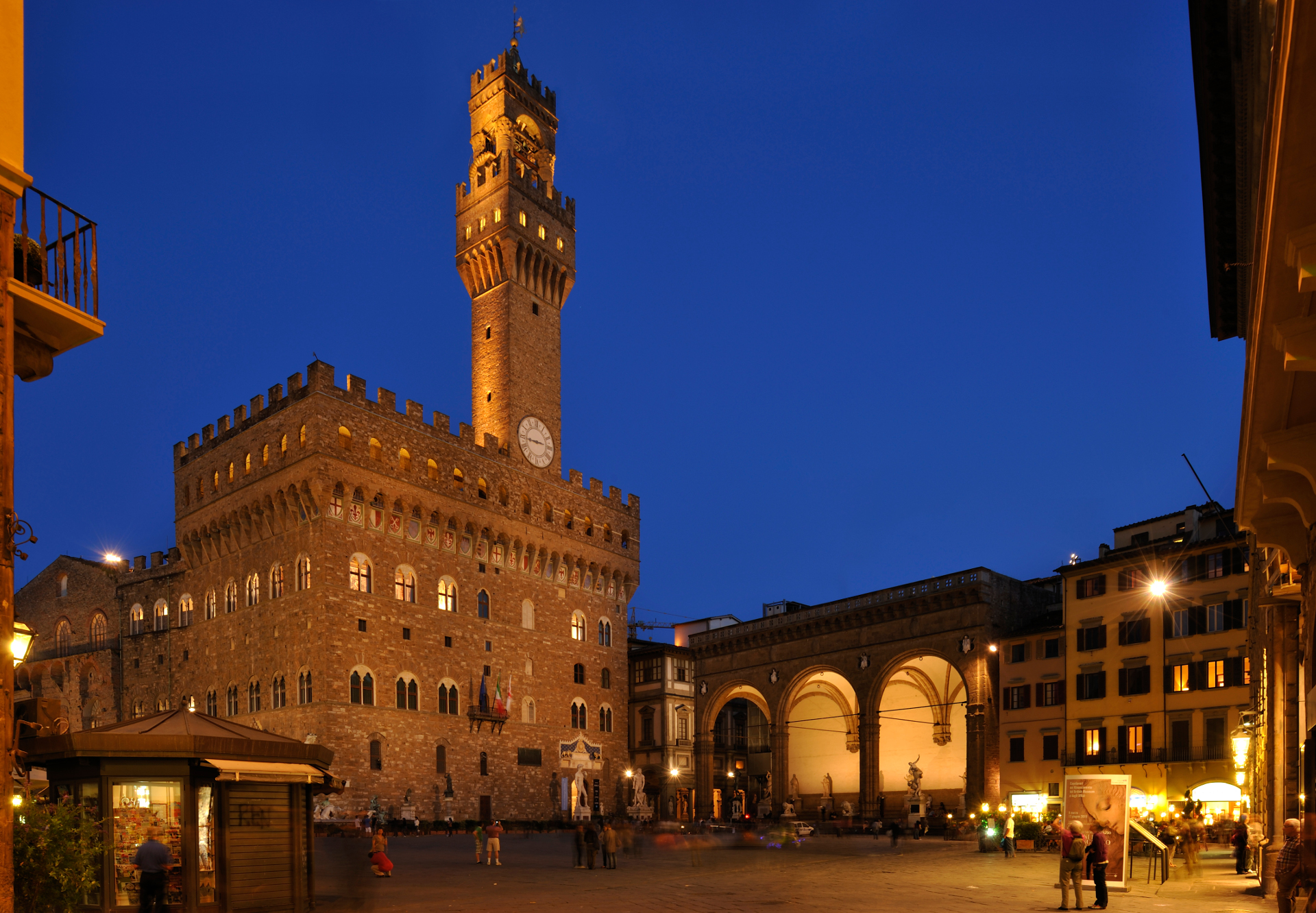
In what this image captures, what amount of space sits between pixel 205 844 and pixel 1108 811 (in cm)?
1391

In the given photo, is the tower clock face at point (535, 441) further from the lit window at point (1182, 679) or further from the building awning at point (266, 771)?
the building awning at point (266, 771)

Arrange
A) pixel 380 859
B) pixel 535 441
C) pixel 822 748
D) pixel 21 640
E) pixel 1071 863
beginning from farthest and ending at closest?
pixel 822 748
pixel 535 441
pixel 380 859
pixel 1071 863
pixel 21 640

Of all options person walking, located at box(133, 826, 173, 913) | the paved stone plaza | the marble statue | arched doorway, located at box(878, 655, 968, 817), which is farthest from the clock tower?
person walking, located at box(133, 826, 173, 913)

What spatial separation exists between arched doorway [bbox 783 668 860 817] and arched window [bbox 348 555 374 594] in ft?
69.8

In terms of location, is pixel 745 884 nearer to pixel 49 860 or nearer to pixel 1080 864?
pixel 1080 864

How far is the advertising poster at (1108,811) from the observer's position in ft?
57.1

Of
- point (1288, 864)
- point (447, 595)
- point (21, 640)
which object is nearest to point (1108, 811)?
point (1288, 864)

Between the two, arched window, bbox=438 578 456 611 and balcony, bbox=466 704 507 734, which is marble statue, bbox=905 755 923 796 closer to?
balcony, bbox=466 704 507 734

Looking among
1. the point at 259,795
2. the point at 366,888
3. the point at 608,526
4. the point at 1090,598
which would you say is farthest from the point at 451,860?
the point at 608,526

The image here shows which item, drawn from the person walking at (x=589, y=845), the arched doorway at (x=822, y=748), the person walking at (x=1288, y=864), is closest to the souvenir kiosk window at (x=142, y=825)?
the person walking at (x=589, y=845)

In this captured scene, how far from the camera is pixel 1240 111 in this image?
12344 millimetres

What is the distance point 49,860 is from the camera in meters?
7.88

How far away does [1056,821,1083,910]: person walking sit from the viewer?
15.3 meters

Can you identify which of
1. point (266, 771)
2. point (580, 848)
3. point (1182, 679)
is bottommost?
point (580, 848)
